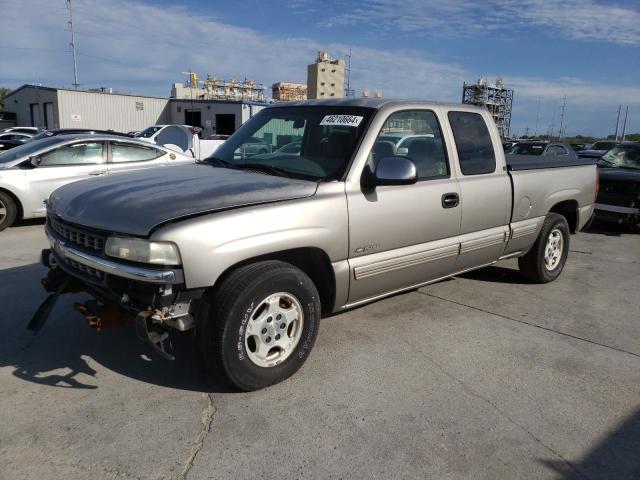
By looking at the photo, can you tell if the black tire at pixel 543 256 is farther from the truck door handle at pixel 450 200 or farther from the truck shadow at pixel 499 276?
the truck door handle at pixel 450 200

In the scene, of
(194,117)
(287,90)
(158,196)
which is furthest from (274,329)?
(287,90)

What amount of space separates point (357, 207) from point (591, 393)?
2028mm

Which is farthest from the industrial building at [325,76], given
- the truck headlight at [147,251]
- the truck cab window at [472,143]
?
the truck headlight at [147,251]

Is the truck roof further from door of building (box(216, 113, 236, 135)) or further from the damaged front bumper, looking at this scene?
door of building (box(216, 113, 236, 135))

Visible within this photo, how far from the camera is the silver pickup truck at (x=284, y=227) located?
9.57 ft

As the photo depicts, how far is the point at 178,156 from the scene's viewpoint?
32.9 feet

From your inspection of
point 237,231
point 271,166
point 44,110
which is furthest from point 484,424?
point 44,110

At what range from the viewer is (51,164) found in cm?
846

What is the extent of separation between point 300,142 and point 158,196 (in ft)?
4.62

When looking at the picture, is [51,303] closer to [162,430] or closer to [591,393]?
[162,430]

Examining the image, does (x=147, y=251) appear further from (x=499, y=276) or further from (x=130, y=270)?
(x=499, y=276)

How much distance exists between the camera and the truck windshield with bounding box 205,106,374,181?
378 cm

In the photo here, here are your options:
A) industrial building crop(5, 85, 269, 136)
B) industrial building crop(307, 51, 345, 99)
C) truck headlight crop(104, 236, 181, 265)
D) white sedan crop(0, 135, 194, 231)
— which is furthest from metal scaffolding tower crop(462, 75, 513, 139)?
truck headlight crop(104, 236, 181, 265)

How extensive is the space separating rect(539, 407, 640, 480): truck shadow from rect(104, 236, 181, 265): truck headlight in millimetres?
2279
